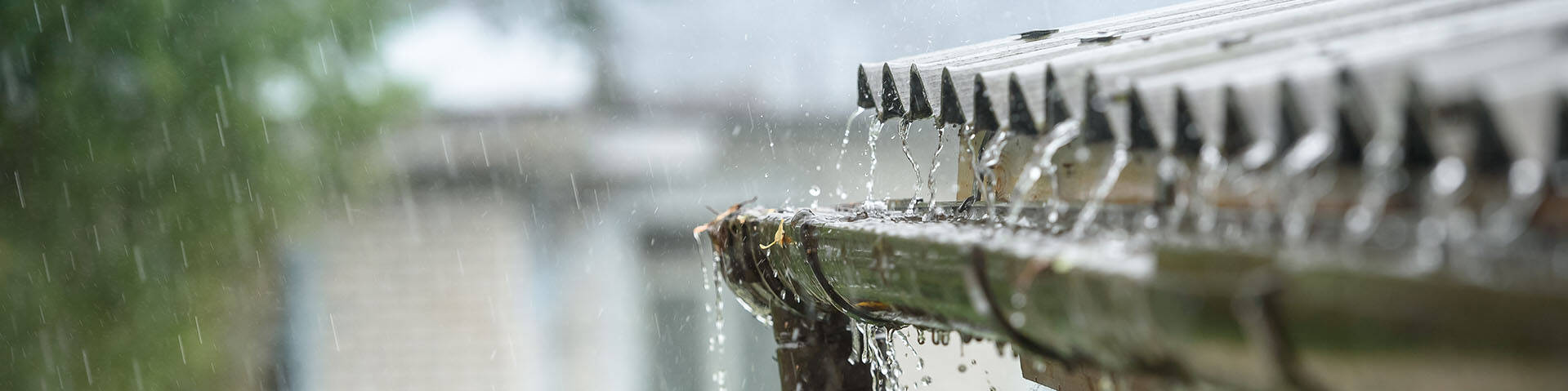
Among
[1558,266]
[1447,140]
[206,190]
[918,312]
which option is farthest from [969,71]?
[206,190]

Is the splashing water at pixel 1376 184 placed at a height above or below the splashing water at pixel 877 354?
above

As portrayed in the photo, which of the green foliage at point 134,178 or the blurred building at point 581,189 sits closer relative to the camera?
the green foliage at point 134,178

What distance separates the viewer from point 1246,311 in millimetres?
739

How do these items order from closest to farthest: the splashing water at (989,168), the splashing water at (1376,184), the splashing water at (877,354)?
the splashing water at (1376,184) < the splashing water at (989,168) < the splashing water at (877,354)

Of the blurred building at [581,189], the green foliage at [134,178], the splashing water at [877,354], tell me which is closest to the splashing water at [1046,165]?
the splashing water at [877,354]

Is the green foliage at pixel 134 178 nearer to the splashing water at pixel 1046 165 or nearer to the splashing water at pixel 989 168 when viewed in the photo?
the splashing water at pixel 989 168

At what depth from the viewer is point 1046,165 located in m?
1.72

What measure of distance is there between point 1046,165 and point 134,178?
761 cm

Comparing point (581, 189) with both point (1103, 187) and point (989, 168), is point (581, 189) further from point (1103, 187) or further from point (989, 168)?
point (1103, 187)

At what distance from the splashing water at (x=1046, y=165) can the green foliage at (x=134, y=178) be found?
7.21m

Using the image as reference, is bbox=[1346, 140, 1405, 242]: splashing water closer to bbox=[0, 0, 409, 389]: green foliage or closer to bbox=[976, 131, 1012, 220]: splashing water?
bbox=[976, 131, 1012, 220]: splashing water

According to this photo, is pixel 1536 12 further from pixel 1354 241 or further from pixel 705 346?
pixel 705 346

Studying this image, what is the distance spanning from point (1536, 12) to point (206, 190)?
26.9 feet

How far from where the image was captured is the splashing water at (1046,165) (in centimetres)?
135
